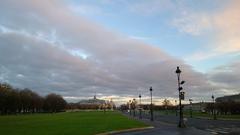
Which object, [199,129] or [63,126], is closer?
[199,129]

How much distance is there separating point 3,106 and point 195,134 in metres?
→ 117

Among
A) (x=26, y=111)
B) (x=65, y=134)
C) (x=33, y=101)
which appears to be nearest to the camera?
(x=65, y=134)

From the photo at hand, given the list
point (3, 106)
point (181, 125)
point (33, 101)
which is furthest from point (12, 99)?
point (181, 125)

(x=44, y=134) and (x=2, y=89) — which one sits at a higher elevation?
(x=2, y=89)

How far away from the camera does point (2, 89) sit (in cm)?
13762

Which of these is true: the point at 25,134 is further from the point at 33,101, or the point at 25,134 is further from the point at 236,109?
the point at 33,101

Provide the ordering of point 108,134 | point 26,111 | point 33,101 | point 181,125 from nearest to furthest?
1. point 108,134
2. point 181,125
3. point 33,101
4. point 26,111

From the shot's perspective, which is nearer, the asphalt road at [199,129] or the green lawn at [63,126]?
the asphalt road at [199,129]

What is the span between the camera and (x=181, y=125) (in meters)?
48.9

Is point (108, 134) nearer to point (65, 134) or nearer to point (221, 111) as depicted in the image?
point (65, 134)

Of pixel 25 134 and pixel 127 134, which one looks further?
pixel 127 134

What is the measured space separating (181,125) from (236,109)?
333 feet

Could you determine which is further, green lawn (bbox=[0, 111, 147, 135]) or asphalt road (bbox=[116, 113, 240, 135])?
green lawn (bbox=[0, 111, 147, 135])

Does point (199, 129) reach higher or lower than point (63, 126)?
lower
